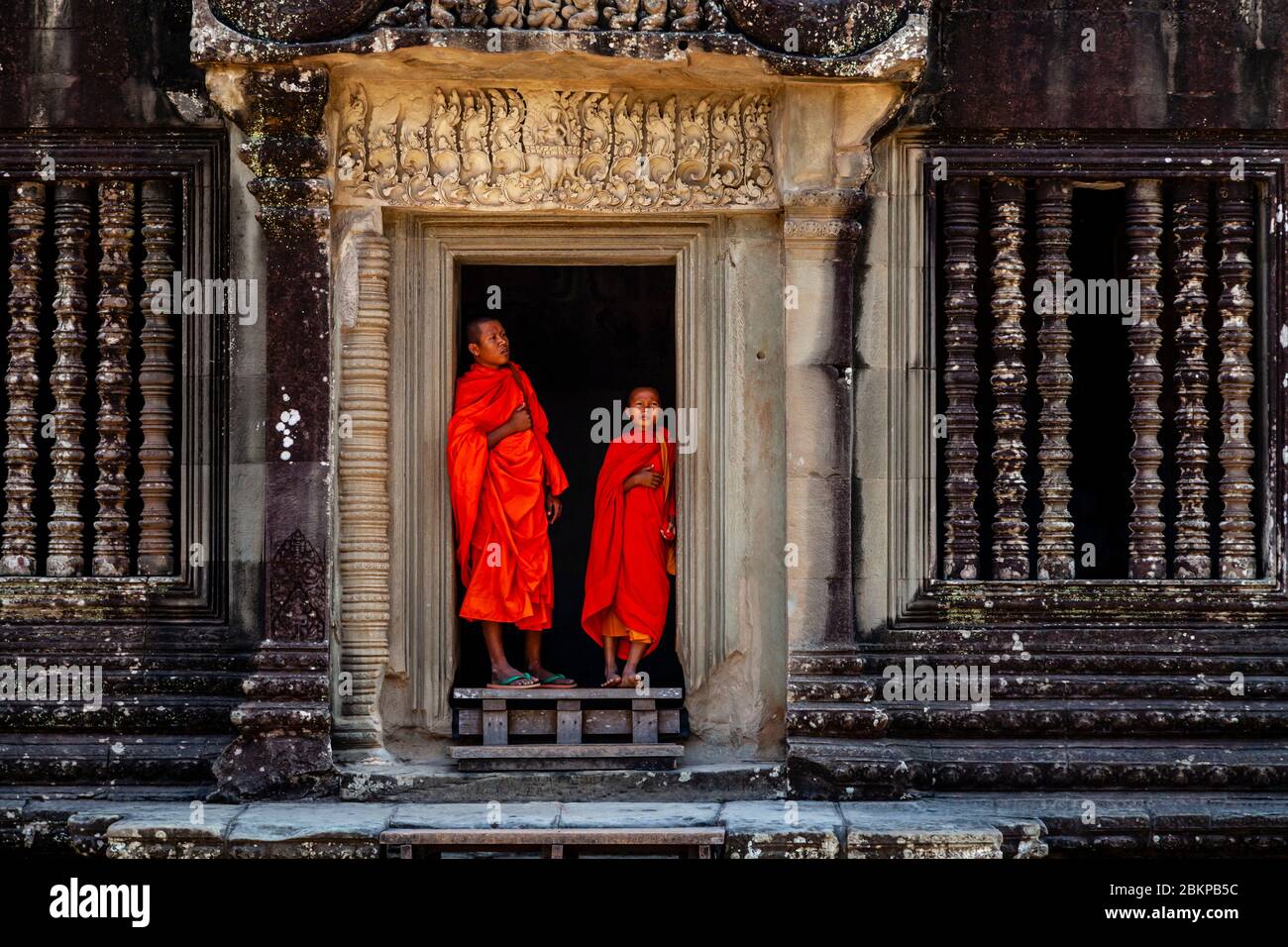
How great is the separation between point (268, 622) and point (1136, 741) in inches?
179

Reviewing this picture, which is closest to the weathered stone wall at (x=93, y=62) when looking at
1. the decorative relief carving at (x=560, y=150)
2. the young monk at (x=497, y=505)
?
the decorative relief carving at (x=560, y=150)

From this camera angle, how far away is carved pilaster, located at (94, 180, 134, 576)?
402 inches

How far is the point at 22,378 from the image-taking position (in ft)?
33.7

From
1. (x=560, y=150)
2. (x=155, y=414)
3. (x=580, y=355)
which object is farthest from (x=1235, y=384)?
(x=155, y=414)

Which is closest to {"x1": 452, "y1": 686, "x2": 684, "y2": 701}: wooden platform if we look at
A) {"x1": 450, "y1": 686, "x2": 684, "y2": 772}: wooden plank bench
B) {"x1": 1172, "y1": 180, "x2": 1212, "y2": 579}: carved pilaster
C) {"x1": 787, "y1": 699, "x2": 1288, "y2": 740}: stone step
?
{"x1": 450, "y1": 686, "x2": 684, "y2": 772}: wooden plank bench

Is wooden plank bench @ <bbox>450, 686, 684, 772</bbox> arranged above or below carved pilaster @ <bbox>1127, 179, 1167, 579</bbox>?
below

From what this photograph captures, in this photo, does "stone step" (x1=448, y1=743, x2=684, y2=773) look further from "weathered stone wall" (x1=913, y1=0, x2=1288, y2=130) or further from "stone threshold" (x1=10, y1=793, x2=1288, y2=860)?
"weathered stone wall" (x1=913, y1=0, x2=1288, y2=130)

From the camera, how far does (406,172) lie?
10.1 metres

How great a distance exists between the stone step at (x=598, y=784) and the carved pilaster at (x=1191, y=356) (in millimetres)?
2559

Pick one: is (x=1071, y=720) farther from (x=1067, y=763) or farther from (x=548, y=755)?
(x=548, y=755)

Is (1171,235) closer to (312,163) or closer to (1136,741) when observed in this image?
(1136,741)

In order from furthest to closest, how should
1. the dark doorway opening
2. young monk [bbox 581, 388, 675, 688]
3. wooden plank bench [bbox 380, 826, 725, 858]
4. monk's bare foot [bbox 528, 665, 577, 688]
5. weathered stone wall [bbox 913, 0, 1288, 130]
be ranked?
the dark doorway opening, young monk [bbox 581, 388, 675, 688], monk's bare foot [bbox 528, 665, 577, 688], weathered stone wall [bbox 913, 0, 1288, 130], wooden plank bench [bbox 380, 826, 725, 858]

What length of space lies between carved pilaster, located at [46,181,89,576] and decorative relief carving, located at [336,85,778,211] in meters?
1.52

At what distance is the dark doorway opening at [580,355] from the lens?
1323cm
